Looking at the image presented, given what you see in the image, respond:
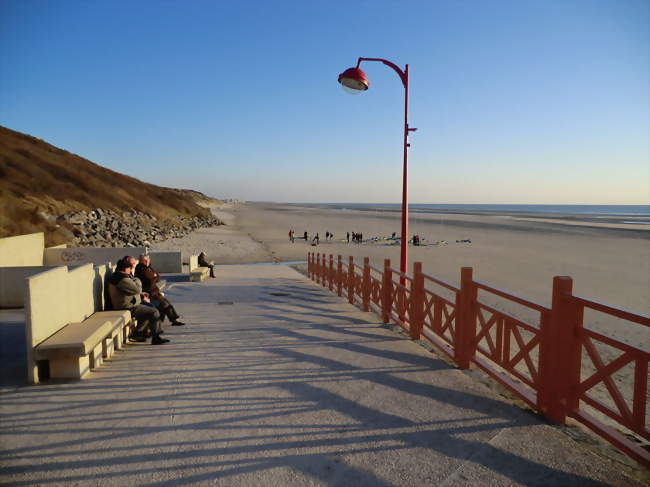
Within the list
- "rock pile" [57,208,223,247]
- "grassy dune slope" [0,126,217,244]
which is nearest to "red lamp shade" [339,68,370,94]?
"grassy dune slope" [0,126,217,244]

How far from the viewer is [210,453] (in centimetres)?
324

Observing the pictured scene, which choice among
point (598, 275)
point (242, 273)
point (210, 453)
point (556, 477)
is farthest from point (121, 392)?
point (598, 275)

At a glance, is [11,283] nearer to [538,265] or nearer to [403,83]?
[403,83]

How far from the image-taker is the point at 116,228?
3044cm

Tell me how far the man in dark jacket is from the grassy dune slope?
14.1m

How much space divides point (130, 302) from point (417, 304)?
4.57m

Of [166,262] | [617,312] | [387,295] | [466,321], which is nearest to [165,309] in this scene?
[387,295]

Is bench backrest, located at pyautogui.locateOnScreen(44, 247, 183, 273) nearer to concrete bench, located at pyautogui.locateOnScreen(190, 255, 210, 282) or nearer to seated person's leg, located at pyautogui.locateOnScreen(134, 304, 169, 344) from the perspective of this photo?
concrete bench, located at pyautogui.locateOnScreen(190, 255, 210, 282)

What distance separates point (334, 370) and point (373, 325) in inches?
96.9

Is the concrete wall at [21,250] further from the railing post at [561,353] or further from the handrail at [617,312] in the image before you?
the handrail at [617,312]

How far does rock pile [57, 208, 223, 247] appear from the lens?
25.7 m

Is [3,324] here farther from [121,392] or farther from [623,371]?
[623,371]

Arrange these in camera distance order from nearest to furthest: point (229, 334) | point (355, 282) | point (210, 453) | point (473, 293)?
1. point (210, 453)
2. point (473, 293)
3. point (229, 334)
4. point (355, 282)

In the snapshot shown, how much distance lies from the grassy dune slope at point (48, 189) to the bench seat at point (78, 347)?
15083 mm
